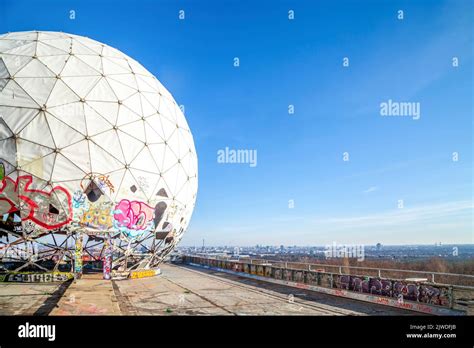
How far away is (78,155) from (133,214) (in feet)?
12.5

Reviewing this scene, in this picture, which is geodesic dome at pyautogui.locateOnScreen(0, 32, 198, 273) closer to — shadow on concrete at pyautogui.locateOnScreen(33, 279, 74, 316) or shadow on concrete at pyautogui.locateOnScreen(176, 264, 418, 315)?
shadow on concrete at pyautogui.locateOnScreen(33, 279, 74, 316)

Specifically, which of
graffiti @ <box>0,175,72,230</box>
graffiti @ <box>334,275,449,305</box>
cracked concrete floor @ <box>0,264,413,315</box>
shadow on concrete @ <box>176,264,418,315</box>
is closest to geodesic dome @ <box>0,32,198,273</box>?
graffiti @ <box>0,175,72,230</box>

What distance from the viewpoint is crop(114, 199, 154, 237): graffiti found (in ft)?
53.0

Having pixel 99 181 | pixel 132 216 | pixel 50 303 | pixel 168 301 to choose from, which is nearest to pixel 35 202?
pixel 99 181

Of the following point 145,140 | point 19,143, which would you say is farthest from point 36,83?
point 145,140

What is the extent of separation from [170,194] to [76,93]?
6.93 m

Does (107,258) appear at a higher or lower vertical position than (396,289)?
higher

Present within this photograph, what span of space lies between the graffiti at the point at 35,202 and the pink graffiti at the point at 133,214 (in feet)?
7.42

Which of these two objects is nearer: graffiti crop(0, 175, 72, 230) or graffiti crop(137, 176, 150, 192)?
graffiti crop(0, 175, 72, 230)

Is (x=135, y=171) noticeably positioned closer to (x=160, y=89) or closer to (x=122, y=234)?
(x=122, y=234)

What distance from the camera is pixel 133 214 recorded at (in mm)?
16547

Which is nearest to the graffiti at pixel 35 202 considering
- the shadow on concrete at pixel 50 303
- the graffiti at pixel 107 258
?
the graffiti at pixel 107 258

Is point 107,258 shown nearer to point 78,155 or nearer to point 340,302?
point 78,155

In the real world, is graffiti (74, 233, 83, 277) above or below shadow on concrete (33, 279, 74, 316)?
above
